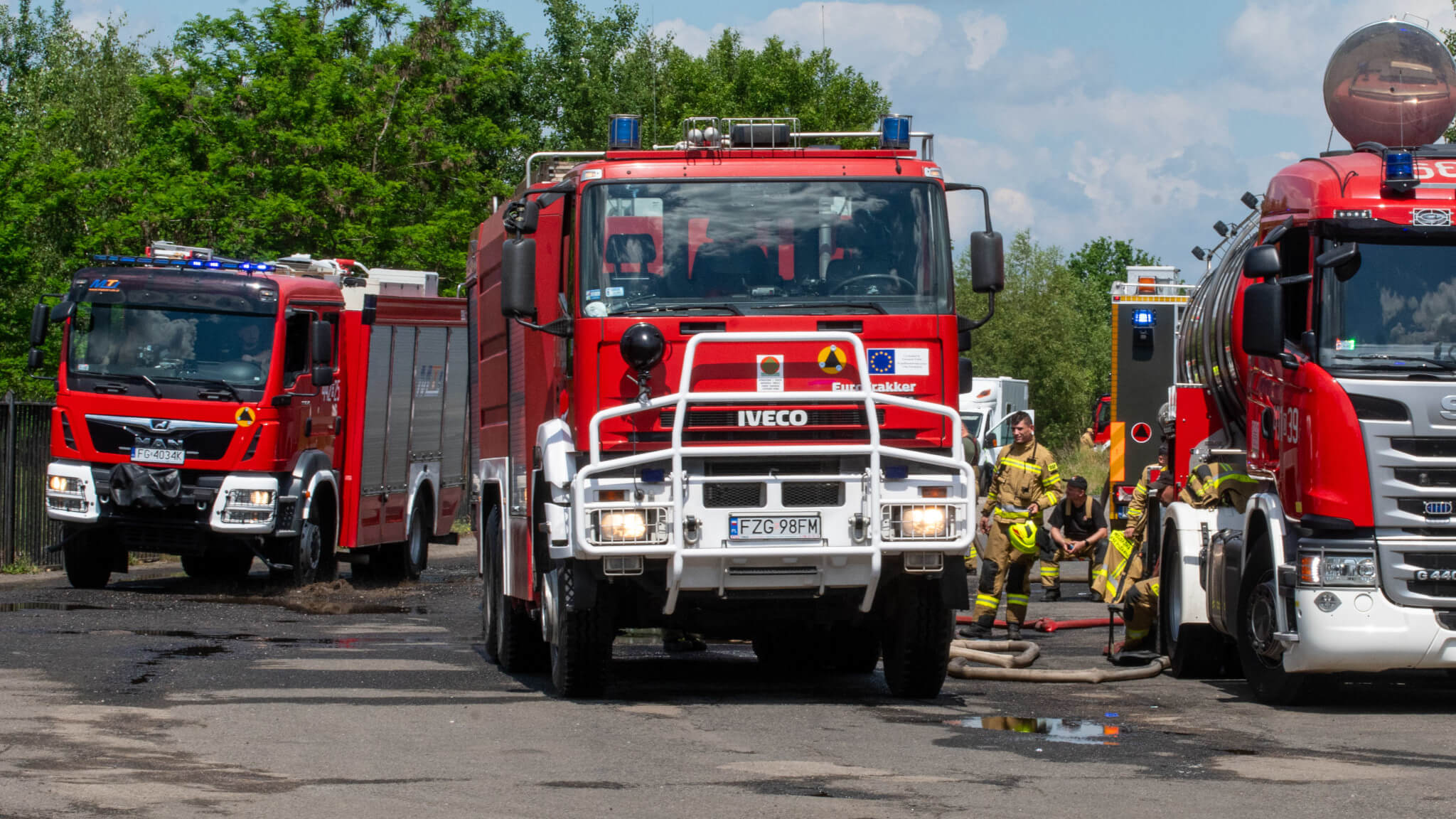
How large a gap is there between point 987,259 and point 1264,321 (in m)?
1.51

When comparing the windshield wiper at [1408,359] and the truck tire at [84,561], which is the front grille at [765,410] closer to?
the windshield wiper at [1408,359]

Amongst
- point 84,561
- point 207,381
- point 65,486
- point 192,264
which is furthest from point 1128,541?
point 84,561

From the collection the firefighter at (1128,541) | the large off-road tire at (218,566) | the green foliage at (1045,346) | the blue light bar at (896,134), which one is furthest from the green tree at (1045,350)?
the blue light bar at (896,134)

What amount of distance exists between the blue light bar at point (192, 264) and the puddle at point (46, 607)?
134 inches

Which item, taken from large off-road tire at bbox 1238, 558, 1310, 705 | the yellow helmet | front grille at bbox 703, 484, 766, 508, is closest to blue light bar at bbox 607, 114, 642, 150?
front grille at bbox 703, 484, 766, 508

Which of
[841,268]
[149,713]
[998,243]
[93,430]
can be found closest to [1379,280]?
[998,243]

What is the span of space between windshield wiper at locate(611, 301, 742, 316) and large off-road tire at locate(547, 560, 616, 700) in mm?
1394

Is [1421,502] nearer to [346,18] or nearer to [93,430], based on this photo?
[93,430]

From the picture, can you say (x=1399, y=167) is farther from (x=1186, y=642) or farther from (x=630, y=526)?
(x=630, y=526)

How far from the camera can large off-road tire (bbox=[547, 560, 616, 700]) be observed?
35.2 feet

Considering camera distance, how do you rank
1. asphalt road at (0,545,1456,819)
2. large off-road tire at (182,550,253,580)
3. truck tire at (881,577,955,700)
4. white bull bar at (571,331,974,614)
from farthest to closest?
large off-road tire at (182,550,253,580) → truck tire at (881,577,955,700) → white bull bar at (571,331,974,614) → asphalt road at (0,545,1456,819)

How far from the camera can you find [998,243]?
35.0 ft

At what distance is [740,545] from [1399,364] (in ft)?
11.7

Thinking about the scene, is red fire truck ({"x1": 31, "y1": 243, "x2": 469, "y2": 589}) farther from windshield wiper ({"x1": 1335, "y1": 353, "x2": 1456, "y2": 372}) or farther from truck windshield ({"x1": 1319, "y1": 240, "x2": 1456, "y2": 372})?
windshield wiper ({"x1": 1335, "y1": 353, "x2": 1456, "y2": 372})
